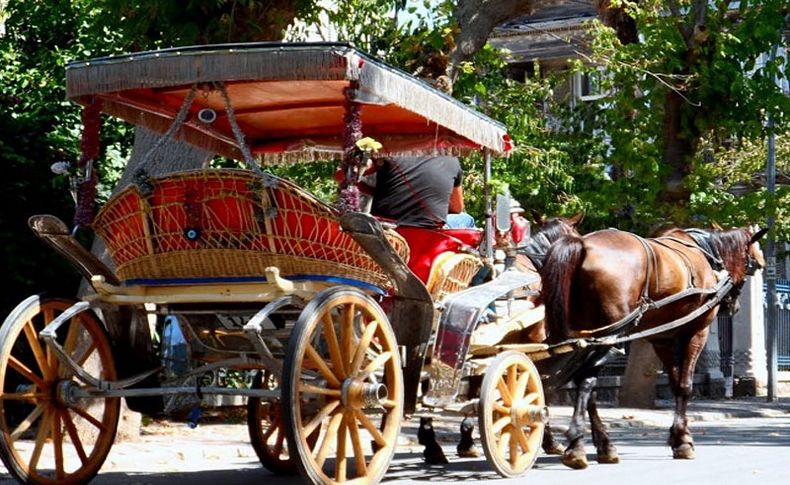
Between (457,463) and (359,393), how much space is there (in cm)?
357

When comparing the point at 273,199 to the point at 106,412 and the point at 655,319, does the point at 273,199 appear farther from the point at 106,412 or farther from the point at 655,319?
the point at 655,319

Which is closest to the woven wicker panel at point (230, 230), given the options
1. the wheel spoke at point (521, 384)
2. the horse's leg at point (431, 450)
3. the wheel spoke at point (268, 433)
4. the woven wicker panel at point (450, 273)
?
the woven wicker panel at point (450, 273)

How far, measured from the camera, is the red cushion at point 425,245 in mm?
10016

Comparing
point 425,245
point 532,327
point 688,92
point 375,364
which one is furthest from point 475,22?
point 375,364

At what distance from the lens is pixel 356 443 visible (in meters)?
8.48

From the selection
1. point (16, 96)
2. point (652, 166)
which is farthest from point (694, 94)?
point (16, 96)

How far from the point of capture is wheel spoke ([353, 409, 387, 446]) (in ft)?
27.9

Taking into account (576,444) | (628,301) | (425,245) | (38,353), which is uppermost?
(425,245)

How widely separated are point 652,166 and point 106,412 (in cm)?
1172

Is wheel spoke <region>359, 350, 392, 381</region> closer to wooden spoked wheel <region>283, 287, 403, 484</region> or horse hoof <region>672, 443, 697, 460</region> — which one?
wooden spoked wheel <region>283, 287, 403, 484</region>

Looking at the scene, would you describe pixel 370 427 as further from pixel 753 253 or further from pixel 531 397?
pixel 753 253

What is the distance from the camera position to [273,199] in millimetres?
8492

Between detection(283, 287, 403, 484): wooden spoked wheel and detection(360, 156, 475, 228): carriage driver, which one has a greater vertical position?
detection(360, 156, 475, 228): carriage driver

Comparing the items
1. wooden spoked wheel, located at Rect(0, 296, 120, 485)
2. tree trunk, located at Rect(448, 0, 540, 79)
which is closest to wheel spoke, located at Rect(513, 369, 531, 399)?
wooden spoked wheel, located at Rect(0, 296, 120, 485)
